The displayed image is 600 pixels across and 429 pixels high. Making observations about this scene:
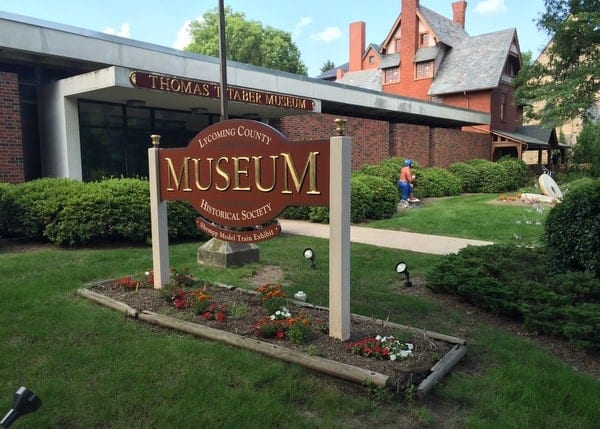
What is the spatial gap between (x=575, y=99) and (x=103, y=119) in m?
18.8

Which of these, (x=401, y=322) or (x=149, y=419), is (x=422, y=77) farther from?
(x=149, y=419)

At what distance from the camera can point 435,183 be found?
60.5 ft

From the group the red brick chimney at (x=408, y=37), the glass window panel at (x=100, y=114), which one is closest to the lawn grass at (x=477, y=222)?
the glass window panel at (x=100, y=114)

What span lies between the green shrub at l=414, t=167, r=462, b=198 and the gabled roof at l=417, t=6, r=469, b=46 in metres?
16.2

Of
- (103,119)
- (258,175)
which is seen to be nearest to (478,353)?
(258,175)

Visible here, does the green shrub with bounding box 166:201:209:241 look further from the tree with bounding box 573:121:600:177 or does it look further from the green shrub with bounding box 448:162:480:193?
the green shrub with bounding box 448:162:480:193

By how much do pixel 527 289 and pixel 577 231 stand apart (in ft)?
3.87

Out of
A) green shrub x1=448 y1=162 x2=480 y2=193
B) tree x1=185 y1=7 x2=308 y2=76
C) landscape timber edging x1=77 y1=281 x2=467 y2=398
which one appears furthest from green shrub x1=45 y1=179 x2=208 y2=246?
tree x1=185 y1=7 x2=308 y2=76

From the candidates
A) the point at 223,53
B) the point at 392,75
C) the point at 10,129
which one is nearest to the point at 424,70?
the point at 392,75

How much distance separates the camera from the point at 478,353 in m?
4.06

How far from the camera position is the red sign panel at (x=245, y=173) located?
13.2 feet

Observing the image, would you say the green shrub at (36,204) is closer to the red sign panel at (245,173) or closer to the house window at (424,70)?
the red sign panel at (245,173)

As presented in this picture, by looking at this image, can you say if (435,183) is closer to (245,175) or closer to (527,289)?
(527,289)

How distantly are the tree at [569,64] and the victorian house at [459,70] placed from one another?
518 centimetres
